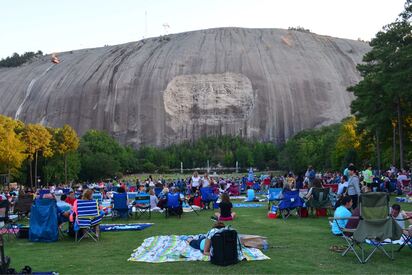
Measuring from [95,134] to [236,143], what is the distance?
21.9 metres

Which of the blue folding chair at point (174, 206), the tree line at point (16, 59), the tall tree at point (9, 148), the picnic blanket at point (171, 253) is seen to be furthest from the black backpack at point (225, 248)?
the tree line at point (16, 59)

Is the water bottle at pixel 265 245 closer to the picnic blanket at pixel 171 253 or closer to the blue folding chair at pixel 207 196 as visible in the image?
the picnic blanket at pixel 171 253

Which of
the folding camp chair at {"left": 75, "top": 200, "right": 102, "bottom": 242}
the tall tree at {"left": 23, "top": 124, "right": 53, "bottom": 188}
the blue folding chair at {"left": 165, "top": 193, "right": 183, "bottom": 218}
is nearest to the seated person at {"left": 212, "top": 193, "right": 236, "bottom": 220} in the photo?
the blue folding chair at {"left": 165, "top": 193, "right": 183, "bottom": 218}

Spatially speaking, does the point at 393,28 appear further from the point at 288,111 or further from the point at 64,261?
the point at 288,111

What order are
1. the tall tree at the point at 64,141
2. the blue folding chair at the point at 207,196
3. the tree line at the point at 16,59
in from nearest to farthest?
1. the blue folding chair at the point at 207,196
2. the tall tree at the point at 64,141
3. the tree line at the point at 16,59

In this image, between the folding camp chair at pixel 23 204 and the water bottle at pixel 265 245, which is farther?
the folding camp chair at pixel 23 204

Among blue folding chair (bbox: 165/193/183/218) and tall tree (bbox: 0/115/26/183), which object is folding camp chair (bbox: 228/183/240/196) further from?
tall tree (bbox: 0/115/26/183)

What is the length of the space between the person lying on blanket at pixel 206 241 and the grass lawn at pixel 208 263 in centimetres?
44

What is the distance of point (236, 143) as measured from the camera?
76.8 meters

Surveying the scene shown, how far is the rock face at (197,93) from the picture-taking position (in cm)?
8150

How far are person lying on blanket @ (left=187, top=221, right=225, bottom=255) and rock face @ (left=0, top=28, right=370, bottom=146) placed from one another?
6997cm

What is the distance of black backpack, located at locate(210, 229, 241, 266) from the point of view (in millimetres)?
8602

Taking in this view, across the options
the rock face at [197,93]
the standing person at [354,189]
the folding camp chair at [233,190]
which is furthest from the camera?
the rock face at [197,93]

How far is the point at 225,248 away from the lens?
8633 millimetres
